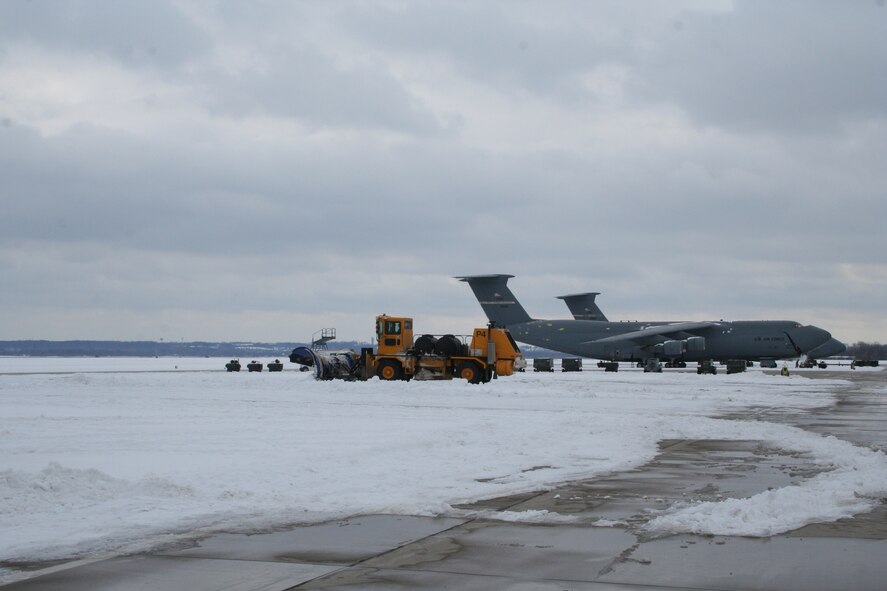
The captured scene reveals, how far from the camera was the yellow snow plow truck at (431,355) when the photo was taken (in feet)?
146

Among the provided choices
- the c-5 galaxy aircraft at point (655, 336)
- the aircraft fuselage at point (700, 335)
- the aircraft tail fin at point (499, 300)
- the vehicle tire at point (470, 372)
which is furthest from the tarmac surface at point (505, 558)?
the aircraft tail fin at point (499, 300)

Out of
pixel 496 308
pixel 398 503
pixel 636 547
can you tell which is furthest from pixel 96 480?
pixel 496 308

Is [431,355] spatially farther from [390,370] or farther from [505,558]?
[505,558]

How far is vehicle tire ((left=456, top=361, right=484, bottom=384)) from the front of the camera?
4362 centimetres

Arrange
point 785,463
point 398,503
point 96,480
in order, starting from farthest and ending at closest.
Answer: point 785,463, point 96,480, point 398,503

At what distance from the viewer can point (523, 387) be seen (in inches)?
1630

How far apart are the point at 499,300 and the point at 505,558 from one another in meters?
64.9

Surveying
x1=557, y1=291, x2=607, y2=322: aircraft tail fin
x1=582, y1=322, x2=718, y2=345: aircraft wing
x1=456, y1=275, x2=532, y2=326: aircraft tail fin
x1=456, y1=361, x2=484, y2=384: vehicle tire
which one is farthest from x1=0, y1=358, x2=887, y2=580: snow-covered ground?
x1=557, y1=291, x2=607, y2=322: aircraft tail fin

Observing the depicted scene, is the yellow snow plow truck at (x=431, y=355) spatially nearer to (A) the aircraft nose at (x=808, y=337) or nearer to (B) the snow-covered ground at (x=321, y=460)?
(B) the snow-covered ground at (x=321, y=460)

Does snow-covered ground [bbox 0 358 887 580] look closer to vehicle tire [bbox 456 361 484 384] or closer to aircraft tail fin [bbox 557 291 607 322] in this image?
vehicle tire [bbox 456 361 484 384]

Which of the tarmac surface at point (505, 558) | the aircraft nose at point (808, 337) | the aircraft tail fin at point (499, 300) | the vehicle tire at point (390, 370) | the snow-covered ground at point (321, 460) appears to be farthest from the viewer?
the aircraft tail fin at point (499, 300)

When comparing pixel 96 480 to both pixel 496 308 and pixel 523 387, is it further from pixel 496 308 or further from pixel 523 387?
pixel 496 308

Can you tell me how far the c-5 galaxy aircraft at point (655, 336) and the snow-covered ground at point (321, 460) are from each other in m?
34.1

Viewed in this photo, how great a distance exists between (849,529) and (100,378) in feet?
139
